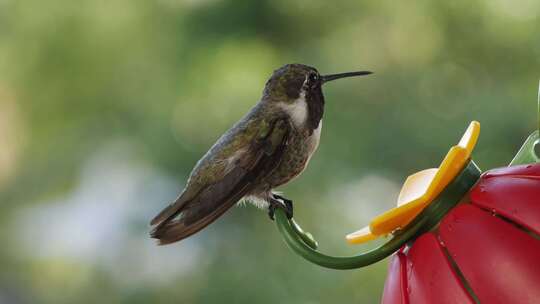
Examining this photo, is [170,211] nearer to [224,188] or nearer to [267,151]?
[224,188]

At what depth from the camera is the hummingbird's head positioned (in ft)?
6.23

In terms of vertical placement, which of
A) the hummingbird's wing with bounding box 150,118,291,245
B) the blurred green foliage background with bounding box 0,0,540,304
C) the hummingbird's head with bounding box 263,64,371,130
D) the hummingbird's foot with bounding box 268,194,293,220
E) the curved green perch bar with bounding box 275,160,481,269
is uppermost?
the blurred green foliage background with bounding box 0,0,540,304

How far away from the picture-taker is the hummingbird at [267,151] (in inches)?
68.1

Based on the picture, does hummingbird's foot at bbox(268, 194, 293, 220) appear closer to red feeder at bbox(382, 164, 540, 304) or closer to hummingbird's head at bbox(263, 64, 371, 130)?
hummingbird's head at bbox(263, 64, 371, 130)

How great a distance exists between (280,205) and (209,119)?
2495 mm

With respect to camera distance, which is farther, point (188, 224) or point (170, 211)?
point (170, 211)

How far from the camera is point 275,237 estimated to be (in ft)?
14.2

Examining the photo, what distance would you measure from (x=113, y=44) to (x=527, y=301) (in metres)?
3.99

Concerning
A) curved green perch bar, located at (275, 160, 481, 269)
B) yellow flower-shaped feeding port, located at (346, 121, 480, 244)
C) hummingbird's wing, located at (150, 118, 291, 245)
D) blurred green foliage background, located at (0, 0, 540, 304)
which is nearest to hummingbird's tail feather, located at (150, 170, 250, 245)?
hummingbird's wing, located at (150, 118, 291, 245)

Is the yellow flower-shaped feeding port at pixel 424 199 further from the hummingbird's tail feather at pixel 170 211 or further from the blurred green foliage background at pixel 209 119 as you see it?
the blurred green foliage background at pixel 209 119

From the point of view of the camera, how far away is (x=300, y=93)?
1911mm

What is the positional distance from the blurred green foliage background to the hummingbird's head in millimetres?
2126

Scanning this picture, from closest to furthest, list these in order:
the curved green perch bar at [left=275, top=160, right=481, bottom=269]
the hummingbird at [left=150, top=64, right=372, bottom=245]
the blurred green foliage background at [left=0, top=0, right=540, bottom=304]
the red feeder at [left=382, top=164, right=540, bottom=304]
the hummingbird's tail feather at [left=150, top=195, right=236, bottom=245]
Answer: the red feeder at [left=382, top=164, right=540, bottom=304] < the curved green perch bar at [left=275, top=160, right=481, bottom=269] < the hummingbird's tail feather at [left=150, top=195, right=236, bottom=245] < the hummingbird at [left=150, top=64, right=372, bottom=245] < the blurred green foliage background at [left=0, top=0, right=540, bottom=304]

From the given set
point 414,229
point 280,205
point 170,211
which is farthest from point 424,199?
point 170,211
